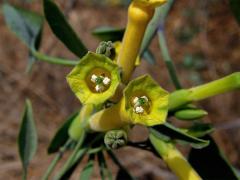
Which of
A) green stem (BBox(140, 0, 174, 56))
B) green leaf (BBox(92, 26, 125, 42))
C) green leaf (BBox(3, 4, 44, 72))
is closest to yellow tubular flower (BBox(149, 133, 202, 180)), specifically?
green stem (BBox(140, 0, 174, 56))

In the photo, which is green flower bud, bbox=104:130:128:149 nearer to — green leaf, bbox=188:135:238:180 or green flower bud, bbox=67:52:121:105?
green flower bud, bbox=67:52:121:105

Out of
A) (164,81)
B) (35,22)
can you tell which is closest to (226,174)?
(35,22)

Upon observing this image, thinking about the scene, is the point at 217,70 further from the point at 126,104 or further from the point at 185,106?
the point at 126,104

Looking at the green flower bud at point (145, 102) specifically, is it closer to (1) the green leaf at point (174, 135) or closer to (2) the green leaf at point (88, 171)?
(1) the green leaf at point (174, 135)

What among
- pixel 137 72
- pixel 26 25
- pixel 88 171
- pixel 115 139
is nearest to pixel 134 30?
pixel 115 139

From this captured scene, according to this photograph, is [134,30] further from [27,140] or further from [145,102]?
[27,140]
